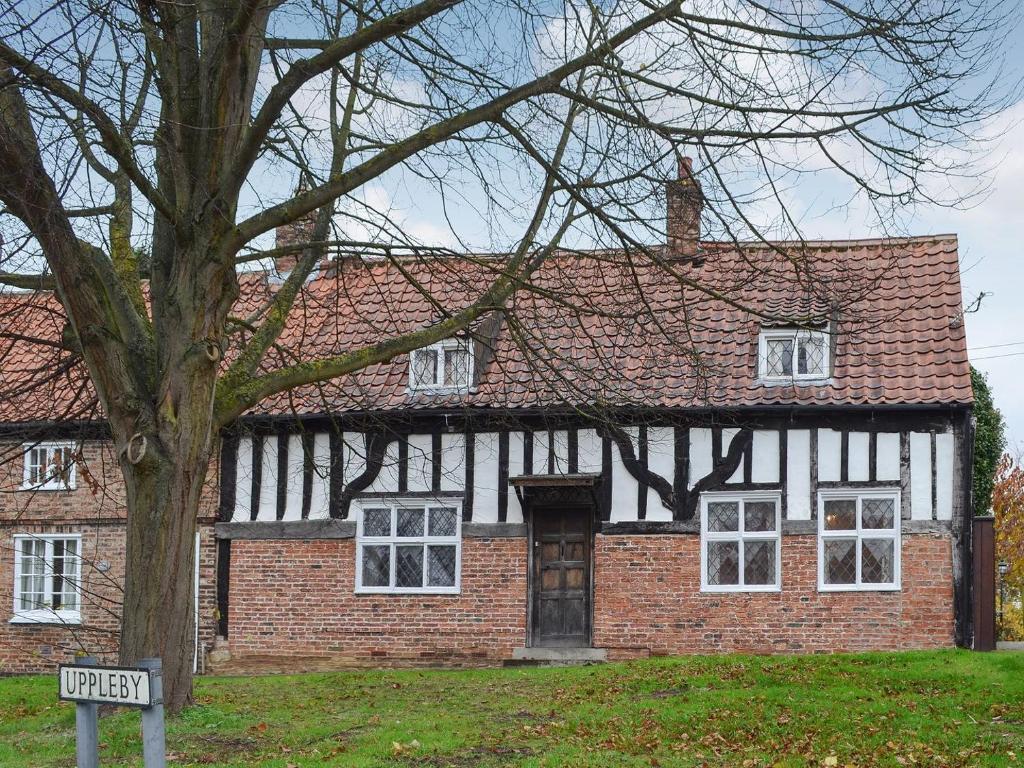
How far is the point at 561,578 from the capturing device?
62.8ft

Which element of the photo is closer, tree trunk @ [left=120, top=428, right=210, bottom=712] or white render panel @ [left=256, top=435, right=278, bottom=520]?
tree trunk @ [left=120, top=428, right=210, bottom=712]

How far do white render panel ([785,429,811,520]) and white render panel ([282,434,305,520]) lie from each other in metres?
7.64

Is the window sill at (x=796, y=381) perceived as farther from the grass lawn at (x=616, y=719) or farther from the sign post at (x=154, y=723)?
the sign post at (x=154, y=723)

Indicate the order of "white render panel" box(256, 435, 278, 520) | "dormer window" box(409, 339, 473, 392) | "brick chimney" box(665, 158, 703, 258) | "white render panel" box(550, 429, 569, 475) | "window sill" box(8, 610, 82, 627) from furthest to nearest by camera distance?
"window sill" box(8, 610, 82, 627)
"white render panel" box(256, 435, 278, 520)
"dormer window" box(409, 339, 473, 392)
"white render panel" box(550, 429, 569, 475)
"brick chimney" box(665, 158, 703, 258)

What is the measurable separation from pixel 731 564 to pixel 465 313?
27.5 feet

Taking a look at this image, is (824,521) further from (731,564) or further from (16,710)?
(16,710)

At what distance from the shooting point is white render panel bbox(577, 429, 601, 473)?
1880 centimetres

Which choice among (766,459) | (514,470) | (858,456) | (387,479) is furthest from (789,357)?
(387,479)

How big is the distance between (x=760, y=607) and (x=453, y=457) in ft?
17.0

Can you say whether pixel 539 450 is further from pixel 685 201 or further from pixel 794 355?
pixel 685 201

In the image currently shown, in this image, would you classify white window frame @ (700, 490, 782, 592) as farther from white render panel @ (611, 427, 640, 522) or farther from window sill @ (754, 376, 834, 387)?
window sill @ (754, 376, 834, 387)

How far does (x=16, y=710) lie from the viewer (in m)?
14.9

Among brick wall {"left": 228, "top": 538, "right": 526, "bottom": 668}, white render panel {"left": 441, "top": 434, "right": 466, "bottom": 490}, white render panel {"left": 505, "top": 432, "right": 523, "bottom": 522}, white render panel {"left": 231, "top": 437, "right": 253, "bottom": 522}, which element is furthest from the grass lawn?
white render panel {"left": 231, "top": 437, "right": 253, "bottom": 522}

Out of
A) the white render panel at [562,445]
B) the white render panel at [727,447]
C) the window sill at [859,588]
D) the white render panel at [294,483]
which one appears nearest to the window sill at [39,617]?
the white render panel at [294,483]
